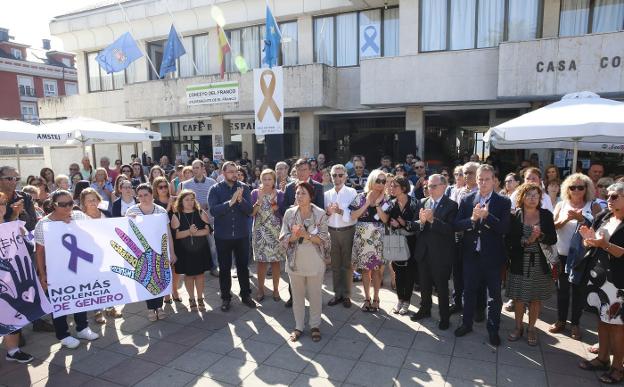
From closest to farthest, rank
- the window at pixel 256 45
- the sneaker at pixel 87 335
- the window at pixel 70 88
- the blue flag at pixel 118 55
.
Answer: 1. the sneaker at pixel 87 335
2. the blue flag at pixel 118 55
3. the window at pixel 256 45
4. the window at pixel 70 88

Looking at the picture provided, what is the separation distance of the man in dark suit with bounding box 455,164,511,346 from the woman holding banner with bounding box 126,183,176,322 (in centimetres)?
371

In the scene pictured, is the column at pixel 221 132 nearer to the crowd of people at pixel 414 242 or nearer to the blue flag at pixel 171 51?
the blue flag at pixel 171 51

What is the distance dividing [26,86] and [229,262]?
153 feet

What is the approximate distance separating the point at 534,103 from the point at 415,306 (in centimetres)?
893

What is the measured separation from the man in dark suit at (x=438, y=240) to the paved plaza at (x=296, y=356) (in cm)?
56

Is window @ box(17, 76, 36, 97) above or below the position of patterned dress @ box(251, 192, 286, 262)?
above

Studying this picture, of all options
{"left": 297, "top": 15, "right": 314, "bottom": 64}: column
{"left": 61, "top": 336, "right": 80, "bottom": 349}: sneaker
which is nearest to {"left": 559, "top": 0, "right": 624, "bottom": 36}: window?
{"left": 297, "top": 15, "right": 314, "bottom": 64}: column

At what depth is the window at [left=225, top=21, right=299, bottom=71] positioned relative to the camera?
50.9ft

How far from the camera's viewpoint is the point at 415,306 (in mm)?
5594

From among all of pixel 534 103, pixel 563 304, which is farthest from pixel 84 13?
pixel 563 304

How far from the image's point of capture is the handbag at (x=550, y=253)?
4363mm

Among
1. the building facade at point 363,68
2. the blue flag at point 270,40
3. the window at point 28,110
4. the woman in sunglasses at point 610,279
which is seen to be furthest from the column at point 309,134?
the window at point 28,110

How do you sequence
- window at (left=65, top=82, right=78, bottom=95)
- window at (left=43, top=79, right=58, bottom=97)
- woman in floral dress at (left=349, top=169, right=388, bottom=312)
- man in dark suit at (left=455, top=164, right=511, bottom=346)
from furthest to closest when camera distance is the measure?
window at (left=65, top=82, right=78, bottom=95)
window at (left=43, top=79, right=58, bottom=97)
woman in floral dress at (left=349, top=169, right=388, bottom=312)
man in dark suit at (left=455, top=164, right=511, bottom=346)

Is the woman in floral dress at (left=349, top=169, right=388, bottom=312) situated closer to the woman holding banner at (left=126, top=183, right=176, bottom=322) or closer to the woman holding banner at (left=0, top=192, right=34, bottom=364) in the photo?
the woman holding banner at (left=126, top=183, right=176, bottom=322)
